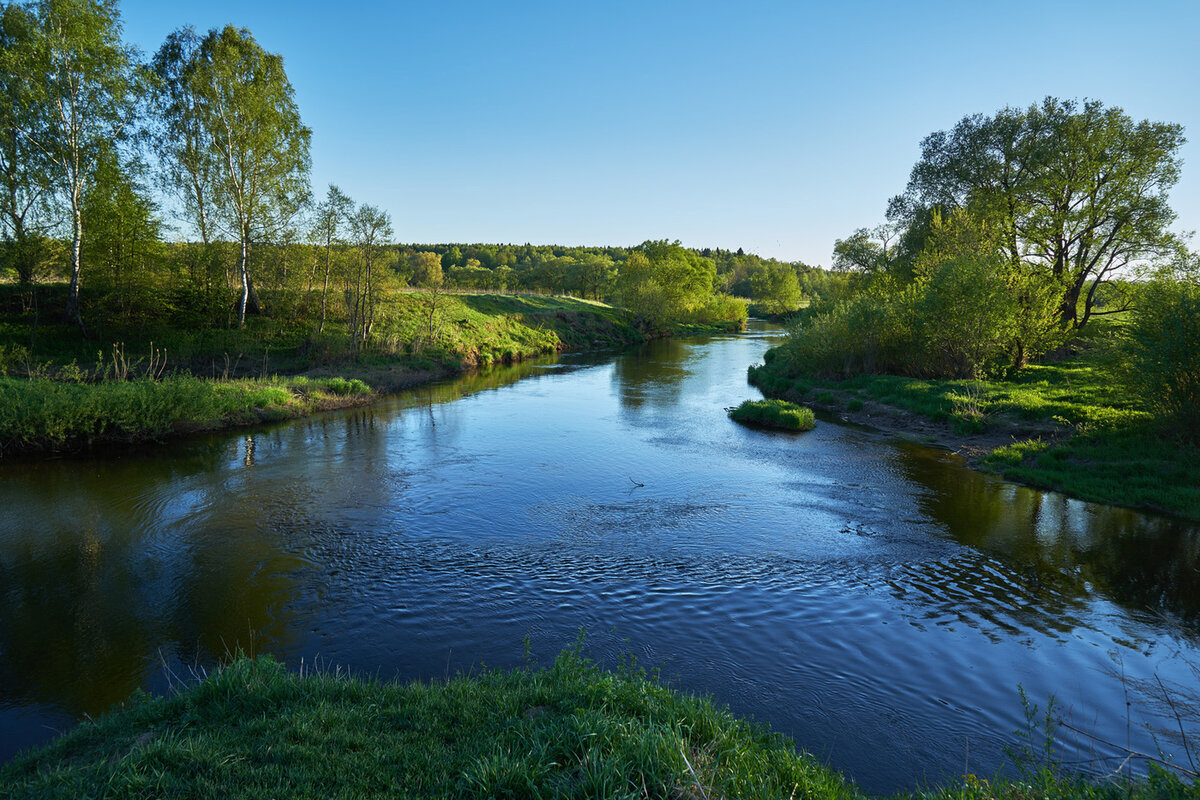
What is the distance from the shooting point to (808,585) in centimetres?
970

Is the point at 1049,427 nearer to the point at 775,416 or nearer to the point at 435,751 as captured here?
the point at 775,416

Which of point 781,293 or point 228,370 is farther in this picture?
point 781,293

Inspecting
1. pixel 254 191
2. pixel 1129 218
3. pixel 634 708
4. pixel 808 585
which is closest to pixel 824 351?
pixel 1129 218

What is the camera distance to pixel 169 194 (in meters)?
29.8

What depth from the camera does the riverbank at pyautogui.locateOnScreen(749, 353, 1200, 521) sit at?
45.0ft

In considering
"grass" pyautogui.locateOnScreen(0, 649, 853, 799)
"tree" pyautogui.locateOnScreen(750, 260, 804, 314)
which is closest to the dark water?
"grass" pyautogui.locateOnScreen(0, 649, 853, 799)

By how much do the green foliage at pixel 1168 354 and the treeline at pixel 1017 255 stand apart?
6.19 meters

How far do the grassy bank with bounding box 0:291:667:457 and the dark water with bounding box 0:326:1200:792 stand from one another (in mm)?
1322

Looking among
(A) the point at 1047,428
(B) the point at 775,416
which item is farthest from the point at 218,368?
(A) the point at 1047,428

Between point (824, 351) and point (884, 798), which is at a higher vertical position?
point (824, 351)

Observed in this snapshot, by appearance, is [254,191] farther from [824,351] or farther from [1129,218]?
[1129,218]

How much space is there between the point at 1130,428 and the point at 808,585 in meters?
12.4

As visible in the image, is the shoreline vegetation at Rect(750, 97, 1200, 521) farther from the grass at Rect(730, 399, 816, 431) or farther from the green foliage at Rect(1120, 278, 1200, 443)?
the grass at Rect(730, 399, 816, 431)

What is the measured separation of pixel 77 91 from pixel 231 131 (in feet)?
20.1
